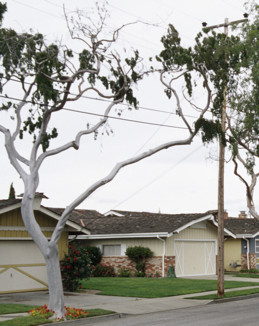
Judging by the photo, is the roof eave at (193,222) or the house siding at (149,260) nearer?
the roof eave at (193,222)

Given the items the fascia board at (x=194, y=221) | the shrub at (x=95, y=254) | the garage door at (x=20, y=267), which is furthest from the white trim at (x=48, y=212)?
the shrub at (x=95, y=254)

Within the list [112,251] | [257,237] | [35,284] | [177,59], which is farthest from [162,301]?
[257,237]

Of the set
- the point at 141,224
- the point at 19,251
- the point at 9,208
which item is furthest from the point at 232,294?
the point at 141,224

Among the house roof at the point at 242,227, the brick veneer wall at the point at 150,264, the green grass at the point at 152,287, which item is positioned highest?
the house roof at the point at 242,227

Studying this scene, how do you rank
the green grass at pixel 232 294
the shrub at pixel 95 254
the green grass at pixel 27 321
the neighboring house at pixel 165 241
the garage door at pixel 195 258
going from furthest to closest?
the shrub at pixel 95 254 < the garage door at pixel 195 258 < the neighboring house at pixel 165 241 < the green grass at pixel 232 294 < the green grass at pixel 27 321

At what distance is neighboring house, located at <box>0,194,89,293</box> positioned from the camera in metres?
21.9

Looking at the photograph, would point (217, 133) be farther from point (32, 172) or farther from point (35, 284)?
point (35, 284)

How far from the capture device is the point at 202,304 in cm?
1934

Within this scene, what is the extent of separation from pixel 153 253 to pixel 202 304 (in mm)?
12751

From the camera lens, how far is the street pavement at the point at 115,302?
694 inches

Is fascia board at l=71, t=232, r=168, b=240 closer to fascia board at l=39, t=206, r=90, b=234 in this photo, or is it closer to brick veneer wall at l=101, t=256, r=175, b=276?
brick veneer wall at l=101, t=256, r=175, b=276

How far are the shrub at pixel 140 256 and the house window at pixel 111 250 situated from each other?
1.64 metres

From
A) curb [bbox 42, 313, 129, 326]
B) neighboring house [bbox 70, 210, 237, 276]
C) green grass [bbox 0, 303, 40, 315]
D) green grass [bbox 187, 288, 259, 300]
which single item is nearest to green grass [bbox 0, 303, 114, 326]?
green grass [bbox 0, 303, 40, 315]

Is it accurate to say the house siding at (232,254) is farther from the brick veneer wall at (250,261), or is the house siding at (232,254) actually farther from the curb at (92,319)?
the curb at (92,319)
